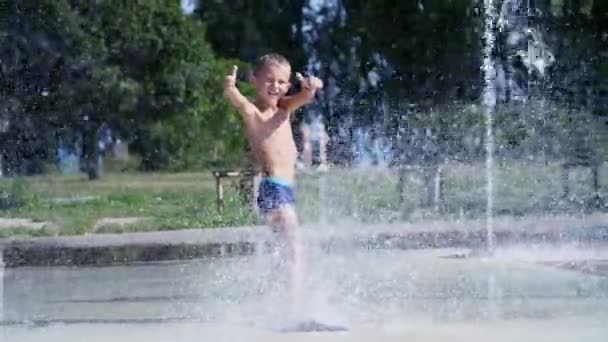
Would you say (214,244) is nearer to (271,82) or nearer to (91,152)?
(271,82)

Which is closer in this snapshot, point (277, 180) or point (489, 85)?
point (277, 180)

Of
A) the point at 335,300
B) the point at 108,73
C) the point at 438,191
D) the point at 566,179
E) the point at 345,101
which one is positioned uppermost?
the point at 108,73

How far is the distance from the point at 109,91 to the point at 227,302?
761 centimetres

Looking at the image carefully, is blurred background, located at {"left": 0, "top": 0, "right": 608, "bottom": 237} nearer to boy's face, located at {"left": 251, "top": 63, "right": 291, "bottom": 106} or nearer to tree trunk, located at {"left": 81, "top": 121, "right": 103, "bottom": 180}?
tree trunk, located at {"left": 81, "top": 121, "right": 103, "bottom": 180}

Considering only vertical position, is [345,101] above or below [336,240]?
above

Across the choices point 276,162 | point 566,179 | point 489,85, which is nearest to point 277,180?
point 276,162

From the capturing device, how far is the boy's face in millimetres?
4266

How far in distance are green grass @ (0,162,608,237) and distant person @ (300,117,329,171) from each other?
1.32ft

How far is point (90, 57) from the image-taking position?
1170 centimetres

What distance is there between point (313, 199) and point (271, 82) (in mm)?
4820

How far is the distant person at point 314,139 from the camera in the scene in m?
11.5

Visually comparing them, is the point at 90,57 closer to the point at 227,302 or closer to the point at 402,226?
the point at 402,226

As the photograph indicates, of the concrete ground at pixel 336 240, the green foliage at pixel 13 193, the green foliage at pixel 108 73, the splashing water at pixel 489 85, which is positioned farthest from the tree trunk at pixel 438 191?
the green foliage at pixel 13 193

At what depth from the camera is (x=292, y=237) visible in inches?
161
